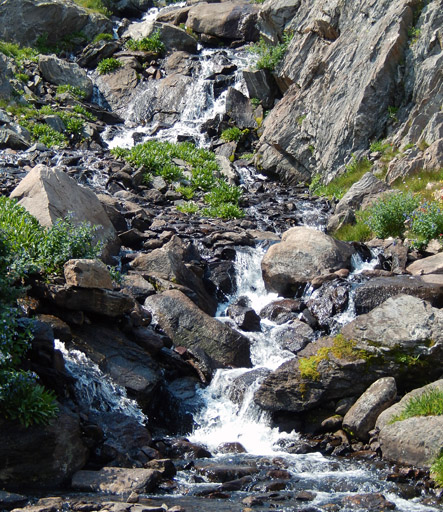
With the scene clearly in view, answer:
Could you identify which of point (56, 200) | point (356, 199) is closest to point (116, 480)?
point (56, 200)

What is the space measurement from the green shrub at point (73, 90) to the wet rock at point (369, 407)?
2248cm

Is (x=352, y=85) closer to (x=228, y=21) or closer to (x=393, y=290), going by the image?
(x=393, y=290)

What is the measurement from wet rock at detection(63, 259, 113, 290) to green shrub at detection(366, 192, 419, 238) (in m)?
8.25

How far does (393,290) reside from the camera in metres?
12.4

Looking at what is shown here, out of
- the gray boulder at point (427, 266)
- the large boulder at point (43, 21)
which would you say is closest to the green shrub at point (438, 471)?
the gray boulder at point (427, 266)

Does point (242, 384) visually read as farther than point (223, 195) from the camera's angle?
No

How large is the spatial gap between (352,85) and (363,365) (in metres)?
14.3

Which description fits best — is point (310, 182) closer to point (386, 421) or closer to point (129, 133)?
point (129, 133)

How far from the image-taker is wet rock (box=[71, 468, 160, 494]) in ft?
24.5

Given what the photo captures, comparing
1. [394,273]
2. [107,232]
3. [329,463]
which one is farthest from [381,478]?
[107,232]

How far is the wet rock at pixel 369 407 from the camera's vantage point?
9477mm

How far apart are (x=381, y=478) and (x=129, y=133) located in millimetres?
20699

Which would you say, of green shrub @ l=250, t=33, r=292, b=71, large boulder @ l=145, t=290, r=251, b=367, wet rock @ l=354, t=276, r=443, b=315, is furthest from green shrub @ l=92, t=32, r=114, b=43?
wet rock @ l=354, t=276, r=443, b=315

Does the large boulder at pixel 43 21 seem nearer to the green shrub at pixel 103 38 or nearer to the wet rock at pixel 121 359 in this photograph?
the green shrub at pixel 103 38
